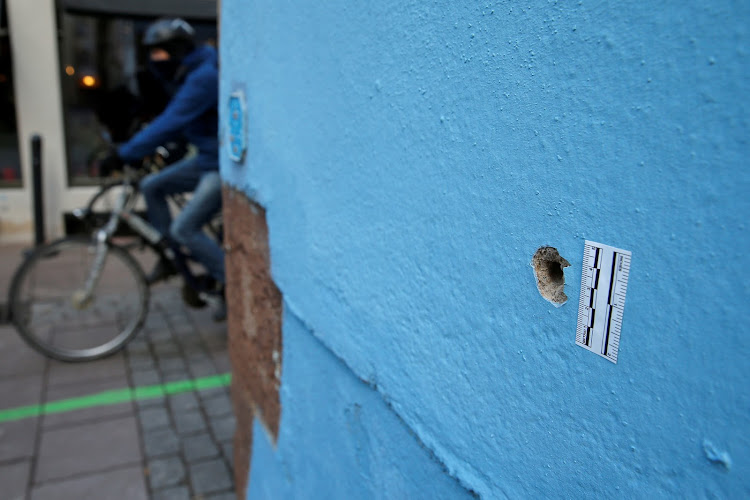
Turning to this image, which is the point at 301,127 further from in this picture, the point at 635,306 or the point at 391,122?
the point at 635,306

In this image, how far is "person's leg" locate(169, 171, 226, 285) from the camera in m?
3.81

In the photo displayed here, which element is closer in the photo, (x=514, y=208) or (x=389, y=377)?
(x=514, y=208)

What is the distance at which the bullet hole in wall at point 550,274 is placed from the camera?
0.85m

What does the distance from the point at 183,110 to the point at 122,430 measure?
1847mm

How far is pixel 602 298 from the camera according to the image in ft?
2.57

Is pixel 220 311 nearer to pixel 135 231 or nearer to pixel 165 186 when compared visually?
pixel 135 231

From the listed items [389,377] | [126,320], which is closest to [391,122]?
[389,377]

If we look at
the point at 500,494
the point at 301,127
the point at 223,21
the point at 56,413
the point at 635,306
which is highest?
the point at 223,21

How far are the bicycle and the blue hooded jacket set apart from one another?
0.61m

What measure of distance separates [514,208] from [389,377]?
52 cm

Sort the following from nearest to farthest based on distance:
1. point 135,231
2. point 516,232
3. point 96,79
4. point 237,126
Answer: point 516,232 → point 237,126 → point 135,231 → point 96,79

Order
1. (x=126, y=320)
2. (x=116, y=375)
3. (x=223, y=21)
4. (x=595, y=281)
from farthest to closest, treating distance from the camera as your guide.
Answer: (x=126, y=320)
(x=116, y=375)
(x=223, y=21)
(x=595, y=281)

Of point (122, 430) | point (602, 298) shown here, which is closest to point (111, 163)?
point (122, 430)

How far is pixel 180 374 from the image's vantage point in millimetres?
4051
